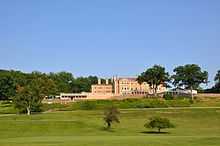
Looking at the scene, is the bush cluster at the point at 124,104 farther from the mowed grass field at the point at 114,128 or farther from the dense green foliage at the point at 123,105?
the mowed grass field at the point at 114,128

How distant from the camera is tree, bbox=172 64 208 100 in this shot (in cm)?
18712

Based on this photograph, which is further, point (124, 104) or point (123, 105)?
point (124, 104)

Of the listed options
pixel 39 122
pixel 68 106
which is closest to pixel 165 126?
pixel 39 122

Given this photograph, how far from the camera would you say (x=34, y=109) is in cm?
11912

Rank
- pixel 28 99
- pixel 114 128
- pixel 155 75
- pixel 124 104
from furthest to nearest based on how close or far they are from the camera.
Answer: pixel 155 75 → pixel 124 104 → pixel 28 99 → pixel 114 128

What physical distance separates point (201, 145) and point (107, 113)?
113 ft

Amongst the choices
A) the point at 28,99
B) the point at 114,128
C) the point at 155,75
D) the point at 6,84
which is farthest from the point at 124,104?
the point at 6,84

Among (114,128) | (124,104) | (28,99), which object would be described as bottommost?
(114,128)

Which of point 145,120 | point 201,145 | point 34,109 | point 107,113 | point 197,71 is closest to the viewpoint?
point 201,145

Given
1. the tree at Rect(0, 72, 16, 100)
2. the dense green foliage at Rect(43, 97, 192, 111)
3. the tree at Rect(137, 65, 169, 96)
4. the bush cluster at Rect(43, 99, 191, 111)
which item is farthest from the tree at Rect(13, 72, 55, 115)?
the tree at Rect(137, 65, 169, 96)

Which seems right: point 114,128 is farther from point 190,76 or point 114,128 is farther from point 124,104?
point 190,76

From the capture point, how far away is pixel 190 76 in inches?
7367

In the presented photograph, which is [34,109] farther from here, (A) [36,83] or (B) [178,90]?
(B) [178,90]

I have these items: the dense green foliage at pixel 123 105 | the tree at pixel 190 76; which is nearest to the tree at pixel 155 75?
the tree at pixel 190 76
